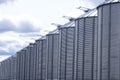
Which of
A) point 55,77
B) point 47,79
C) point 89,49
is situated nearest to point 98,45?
point 89,49

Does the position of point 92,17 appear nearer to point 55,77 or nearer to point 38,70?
point 55,77

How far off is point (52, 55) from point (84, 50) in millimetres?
15387

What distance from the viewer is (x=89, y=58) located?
41.8 meters

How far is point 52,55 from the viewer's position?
188 feet

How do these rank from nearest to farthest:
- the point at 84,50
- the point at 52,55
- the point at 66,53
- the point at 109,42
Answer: the point at 109,42 < the point at 84,50 < the point at 66,53 < the point at 52,55

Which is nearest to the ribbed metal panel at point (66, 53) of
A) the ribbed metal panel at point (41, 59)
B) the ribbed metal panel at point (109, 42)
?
the ribbed metal panel at point (41, 59)

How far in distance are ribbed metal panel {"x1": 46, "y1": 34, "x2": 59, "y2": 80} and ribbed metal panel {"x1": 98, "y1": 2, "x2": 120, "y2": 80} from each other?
21558 mm

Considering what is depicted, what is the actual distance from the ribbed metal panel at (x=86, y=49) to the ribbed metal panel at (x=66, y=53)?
3347 mm

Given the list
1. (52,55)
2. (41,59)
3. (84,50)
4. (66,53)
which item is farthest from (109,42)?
(41,59)

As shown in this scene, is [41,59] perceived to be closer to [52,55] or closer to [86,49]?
[52,55]

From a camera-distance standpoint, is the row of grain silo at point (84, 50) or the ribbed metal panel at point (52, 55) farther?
the ribbed metal panel at point (52, 55)

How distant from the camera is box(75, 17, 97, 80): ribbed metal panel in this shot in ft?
135

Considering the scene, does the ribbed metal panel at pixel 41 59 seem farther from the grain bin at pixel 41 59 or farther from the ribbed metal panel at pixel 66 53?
the ribbed metal panel at pixel 66 53

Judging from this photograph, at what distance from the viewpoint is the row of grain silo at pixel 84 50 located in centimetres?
3341
